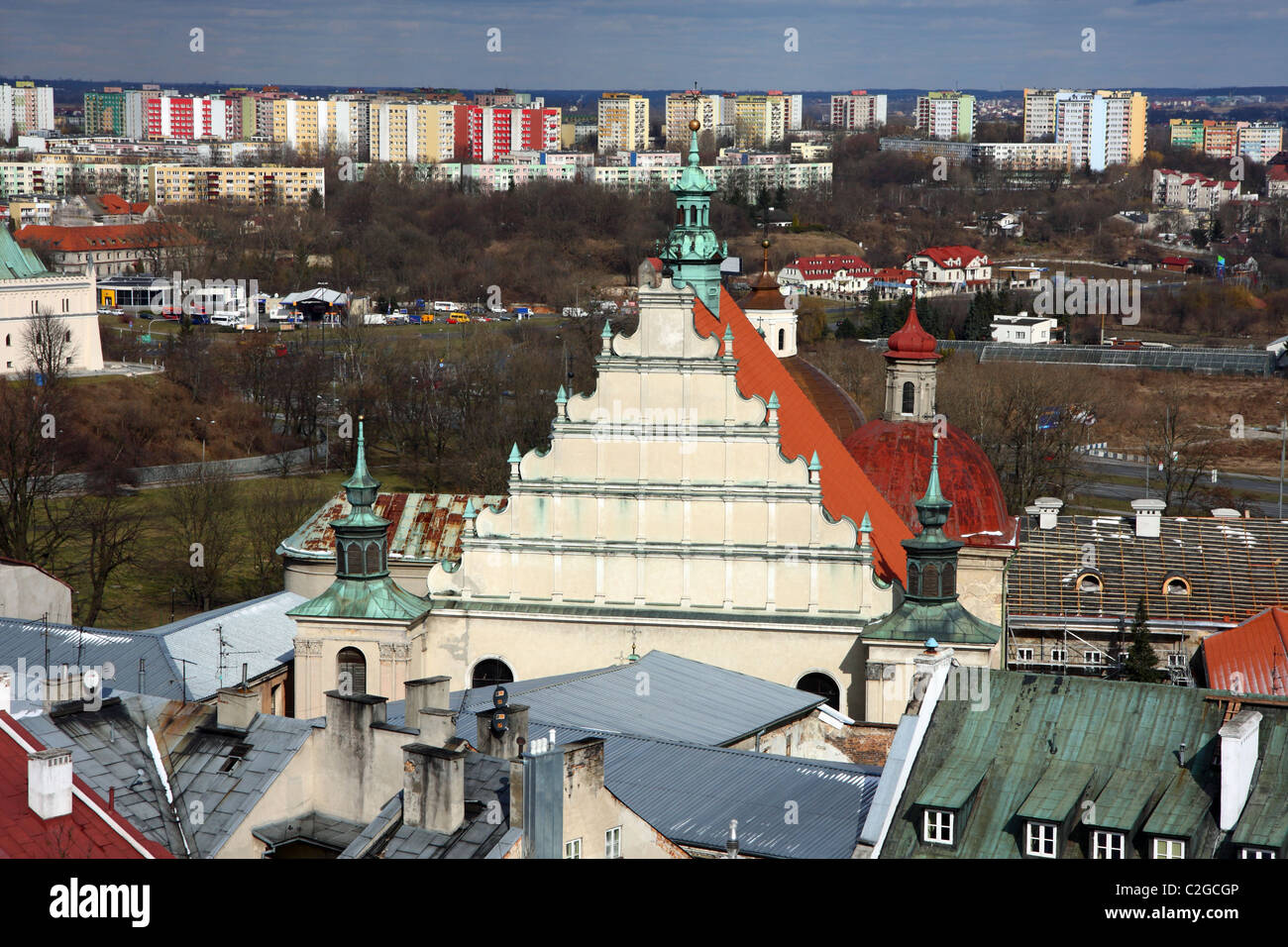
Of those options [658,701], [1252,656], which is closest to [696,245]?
[1252,656]

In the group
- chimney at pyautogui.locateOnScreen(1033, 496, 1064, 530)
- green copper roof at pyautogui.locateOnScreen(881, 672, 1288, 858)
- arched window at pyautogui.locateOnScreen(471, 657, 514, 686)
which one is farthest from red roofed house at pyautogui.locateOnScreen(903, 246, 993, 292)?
green copper roof at pyautogui.locateOnScreen(881, 672, 1288, 858)

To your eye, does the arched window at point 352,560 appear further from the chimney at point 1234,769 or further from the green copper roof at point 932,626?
the chimney at point 1234,769

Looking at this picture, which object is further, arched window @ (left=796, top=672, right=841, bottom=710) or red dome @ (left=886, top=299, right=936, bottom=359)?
red dome @ (left=886, top=299, right=936, bottom=359)

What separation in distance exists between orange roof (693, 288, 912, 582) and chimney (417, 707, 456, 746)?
1636 cm

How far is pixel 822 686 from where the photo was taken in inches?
1683

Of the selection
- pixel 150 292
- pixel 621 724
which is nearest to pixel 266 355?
pixel 150 292

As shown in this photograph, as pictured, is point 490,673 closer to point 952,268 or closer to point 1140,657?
point 1140,657

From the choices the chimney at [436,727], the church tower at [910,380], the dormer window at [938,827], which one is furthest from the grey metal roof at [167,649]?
the dormer window at [938,827]

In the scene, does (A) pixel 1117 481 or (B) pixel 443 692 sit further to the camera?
(A) pixel 1117 481

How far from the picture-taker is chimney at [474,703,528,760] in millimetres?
29156

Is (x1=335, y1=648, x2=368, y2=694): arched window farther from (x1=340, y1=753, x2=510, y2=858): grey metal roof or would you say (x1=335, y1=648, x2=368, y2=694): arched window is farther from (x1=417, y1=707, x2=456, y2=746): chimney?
(x1=340, y1=753, x2=510, y2=858): grey metal roof
